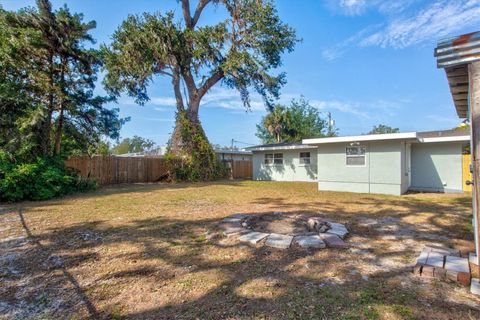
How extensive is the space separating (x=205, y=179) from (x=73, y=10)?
10386 mm

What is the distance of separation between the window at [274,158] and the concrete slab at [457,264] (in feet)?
47.1

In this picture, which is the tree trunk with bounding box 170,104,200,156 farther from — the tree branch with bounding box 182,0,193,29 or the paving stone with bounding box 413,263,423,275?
the paving stone with bounding box 413,263,423,275

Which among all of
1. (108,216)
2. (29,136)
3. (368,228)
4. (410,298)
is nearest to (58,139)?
(29,136)

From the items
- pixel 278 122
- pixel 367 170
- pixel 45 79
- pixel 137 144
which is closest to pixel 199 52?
pixel 45 79

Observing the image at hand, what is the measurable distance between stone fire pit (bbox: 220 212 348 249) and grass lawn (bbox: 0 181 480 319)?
0.19m

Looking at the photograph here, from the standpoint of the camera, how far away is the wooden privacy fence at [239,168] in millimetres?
20125

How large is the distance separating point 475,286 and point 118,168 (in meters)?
14.9

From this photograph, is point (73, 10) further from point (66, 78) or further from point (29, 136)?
point (29, 136)

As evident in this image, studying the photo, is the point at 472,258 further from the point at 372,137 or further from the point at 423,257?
the point at 372,137

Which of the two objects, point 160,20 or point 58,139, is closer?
point 58,139

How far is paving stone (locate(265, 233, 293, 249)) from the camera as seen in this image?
3741mm

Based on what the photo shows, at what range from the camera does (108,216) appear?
5.80m

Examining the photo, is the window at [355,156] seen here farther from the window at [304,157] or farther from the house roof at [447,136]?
the window at [304,157]

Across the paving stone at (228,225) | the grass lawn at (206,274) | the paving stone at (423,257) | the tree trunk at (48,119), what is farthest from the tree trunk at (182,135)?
the paving stone at (423,257)
